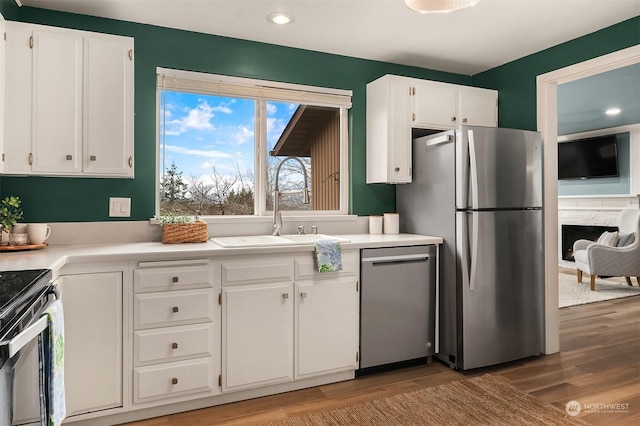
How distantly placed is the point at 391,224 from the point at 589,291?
3622mm

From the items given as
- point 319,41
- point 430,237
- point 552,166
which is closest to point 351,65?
point 319,41

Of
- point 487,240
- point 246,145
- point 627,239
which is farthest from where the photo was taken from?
point 627,239

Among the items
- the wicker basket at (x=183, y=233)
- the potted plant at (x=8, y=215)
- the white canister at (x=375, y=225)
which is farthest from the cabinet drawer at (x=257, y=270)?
the potted plant at (x=8, y=215)

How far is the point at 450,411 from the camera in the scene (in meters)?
2.40

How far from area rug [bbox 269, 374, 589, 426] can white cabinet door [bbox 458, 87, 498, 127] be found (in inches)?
83.0

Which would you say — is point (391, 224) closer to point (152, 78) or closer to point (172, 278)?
point (172, 278)

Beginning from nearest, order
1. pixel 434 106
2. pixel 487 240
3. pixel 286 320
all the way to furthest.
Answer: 1. pixel 286 320
2. pixel 487 240
3. pixel 434 106

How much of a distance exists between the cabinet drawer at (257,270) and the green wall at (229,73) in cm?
82

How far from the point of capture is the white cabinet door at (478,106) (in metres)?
3.56

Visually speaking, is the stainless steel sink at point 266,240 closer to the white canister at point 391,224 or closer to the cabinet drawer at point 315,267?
the cabinet drawer at point 315,267

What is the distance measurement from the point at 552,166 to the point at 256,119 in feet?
7.60

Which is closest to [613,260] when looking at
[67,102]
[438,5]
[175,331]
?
[438,5]

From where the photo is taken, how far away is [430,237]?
3.15 meters

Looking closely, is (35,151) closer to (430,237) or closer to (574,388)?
(430,237)
